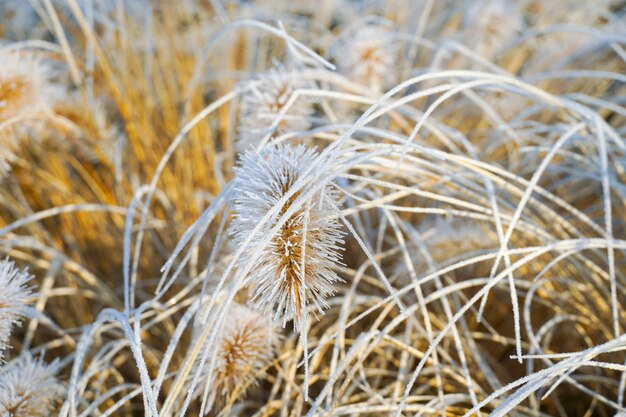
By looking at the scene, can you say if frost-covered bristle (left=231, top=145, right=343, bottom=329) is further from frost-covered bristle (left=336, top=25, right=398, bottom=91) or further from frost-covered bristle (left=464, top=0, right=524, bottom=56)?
frost-covered bristle (left=464, top=0, right=524, bottom=56)

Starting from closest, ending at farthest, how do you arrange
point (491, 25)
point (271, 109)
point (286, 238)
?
point (286, 238), point (271, 109), point (491, 25)

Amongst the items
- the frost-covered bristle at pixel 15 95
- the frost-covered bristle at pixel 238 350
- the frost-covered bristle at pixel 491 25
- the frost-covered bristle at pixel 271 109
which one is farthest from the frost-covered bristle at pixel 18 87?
the frost-covered bristle at pixel 491 25

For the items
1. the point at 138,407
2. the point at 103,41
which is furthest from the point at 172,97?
the point at 138,407

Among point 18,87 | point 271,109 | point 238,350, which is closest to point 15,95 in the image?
point 18,87

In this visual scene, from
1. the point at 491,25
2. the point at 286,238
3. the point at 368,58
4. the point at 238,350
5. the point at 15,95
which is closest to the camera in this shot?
the point at 286,238

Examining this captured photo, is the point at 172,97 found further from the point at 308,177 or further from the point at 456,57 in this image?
the point at 308,177

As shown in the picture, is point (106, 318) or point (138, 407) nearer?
point (106, 318)

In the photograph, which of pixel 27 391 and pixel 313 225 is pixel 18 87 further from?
pixel 313 225

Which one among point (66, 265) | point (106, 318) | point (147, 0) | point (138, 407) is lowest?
point (138, 407)
